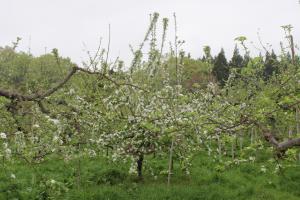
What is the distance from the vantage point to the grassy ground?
942 centimetres

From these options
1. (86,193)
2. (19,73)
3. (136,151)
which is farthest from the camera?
(19,73)

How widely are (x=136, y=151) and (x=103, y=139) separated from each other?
87cm

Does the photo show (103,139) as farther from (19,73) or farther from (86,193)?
(19,73)

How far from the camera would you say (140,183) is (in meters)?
10.6

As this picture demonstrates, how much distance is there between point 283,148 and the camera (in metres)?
3.38

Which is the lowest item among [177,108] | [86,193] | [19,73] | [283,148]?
[86,193]

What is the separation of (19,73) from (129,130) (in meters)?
33.2

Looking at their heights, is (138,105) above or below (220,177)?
above

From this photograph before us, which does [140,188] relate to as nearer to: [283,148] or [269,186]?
[269,186]

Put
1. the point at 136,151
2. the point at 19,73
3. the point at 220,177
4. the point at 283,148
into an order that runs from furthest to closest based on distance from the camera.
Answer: the point at 19,73 < the point at 220,177 < the point at 136,151 < the point at 283,148

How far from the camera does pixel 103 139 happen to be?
10.4 meters

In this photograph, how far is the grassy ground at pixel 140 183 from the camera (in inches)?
371

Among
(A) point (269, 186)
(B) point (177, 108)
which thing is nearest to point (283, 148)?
(B) point (177, 108)

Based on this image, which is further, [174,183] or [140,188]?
[174,183]
